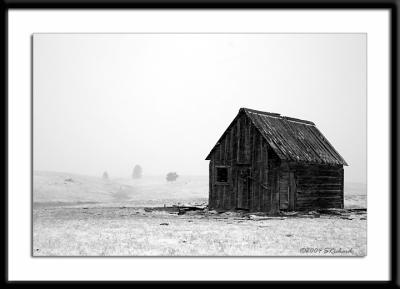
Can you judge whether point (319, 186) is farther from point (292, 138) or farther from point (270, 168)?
point (270, 168)

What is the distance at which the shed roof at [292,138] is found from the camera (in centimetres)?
2542

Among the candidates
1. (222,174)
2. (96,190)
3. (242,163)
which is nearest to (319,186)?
(242,163)

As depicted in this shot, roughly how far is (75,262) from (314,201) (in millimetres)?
14934

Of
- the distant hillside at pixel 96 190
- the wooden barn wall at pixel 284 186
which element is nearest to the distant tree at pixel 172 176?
the distant hillside at pixel 96 190

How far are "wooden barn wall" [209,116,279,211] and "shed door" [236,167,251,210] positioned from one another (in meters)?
0.18

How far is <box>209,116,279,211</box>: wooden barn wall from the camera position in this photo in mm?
25203

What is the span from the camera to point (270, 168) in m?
25.0

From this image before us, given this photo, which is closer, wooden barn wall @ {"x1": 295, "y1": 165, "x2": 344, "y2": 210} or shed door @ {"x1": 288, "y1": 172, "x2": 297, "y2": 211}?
shed door @ {"x1": 288, "y1": 172, "x2": 297, "y2": 211}

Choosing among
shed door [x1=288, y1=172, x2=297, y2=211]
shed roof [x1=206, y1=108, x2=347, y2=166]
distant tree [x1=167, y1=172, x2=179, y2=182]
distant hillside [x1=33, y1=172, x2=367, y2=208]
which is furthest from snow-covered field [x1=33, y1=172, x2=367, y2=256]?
distant tree [x1=167, y1=172, x2=179, y2=182]

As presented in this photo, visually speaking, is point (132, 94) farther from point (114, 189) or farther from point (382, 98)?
point (114, 189)

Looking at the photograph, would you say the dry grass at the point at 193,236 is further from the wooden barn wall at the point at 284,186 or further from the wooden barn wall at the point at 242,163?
the wooden barn wall at the point at 242,163

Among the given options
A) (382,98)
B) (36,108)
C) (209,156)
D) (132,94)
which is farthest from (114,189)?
(382,98)

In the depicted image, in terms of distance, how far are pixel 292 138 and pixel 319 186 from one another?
110 inches

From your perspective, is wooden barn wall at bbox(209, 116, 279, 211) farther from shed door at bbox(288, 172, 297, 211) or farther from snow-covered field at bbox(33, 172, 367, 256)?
snow-covered field at bbox(33, 172, 367, 256)
